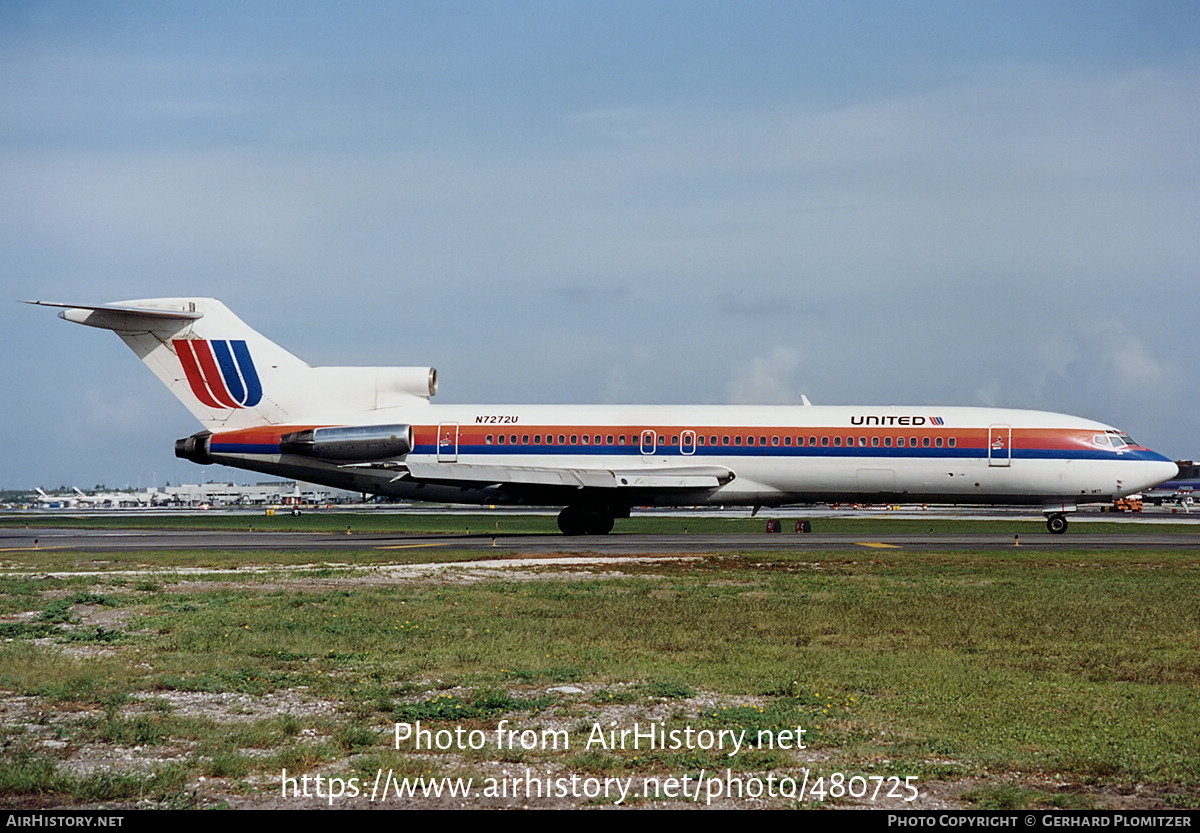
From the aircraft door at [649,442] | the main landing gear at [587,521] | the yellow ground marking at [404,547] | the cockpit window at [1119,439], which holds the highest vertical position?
the cockpit window at [1119,439]

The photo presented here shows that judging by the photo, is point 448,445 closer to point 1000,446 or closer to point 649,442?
point 649,442

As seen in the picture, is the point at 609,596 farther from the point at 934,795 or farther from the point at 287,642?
the point at 934,795

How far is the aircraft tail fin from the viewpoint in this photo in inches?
1510

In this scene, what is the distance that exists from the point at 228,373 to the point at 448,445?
802 centimetres

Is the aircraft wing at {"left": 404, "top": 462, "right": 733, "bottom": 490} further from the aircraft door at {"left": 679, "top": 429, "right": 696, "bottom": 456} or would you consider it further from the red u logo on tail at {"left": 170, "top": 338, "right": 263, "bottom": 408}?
the red u logo on tail at {"left": 170, "top": 338, "right": 263, "bottom": 408}

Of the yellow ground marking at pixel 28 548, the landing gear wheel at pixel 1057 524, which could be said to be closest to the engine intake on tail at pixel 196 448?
the yellow ground marking at pixel 28 548

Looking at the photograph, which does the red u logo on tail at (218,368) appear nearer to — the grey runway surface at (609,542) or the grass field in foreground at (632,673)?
the grey runway surface at (609,542)

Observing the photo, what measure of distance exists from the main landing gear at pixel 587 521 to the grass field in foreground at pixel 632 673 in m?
17.7

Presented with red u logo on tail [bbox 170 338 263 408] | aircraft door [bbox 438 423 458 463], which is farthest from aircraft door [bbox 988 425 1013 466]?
red u logo on tail [bbox 170 338 263 408]

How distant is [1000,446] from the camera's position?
37.2 m

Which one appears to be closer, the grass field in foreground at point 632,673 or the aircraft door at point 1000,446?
the grass field in foreground at point 632,673

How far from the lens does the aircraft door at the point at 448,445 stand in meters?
37.9

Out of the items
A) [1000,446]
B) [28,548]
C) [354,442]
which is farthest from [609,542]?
[28,548]

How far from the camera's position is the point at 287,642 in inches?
531
